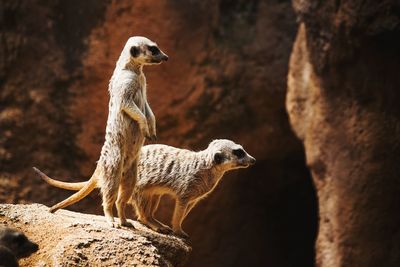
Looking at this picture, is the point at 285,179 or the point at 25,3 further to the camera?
the point at 285,179

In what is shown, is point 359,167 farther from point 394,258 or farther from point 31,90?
point 31,90

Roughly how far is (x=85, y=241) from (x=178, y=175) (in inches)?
33.2

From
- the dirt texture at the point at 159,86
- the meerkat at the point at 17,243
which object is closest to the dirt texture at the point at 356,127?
the dirt texture at the point at 159,86

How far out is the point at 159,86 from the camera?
23.5ft

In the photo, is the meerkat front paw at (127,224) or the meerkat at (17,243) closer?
the meerkat at (17,243)

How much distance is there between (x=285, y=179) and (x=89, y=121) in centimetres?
235

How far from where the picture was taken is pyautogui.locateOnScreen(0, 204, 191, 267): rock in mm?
3808

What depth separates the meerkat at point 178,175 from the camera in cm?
454

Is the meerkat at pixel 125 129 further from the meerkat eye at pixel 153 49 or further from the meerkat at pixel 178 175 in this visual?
the meerkat at pixel 178 175

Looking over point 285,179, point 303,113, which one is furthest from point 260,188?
point 303,113

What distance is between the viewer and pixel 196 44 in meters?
7.27

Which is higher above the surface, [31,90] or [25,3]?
[25,3]

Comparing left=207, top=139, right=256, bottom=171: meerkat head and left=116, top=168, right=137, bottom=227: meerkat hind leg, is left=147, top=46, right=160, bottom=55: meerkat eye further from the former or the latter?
left=207, top=139, right=256, bottom=171: meerkat head

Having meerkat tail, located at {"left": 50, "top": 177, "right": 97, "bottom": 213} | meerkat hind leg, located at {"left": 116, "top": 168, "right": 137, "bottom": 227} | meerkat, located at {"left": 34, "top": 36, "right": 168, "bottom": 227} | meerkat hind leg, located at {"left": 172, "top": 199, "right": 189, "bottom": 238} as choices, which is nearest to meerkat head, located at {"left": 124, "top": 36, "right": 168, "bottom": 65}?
meerkat, located at {"left": 34, "top": 36, "right": 168, "bottom": 227}
